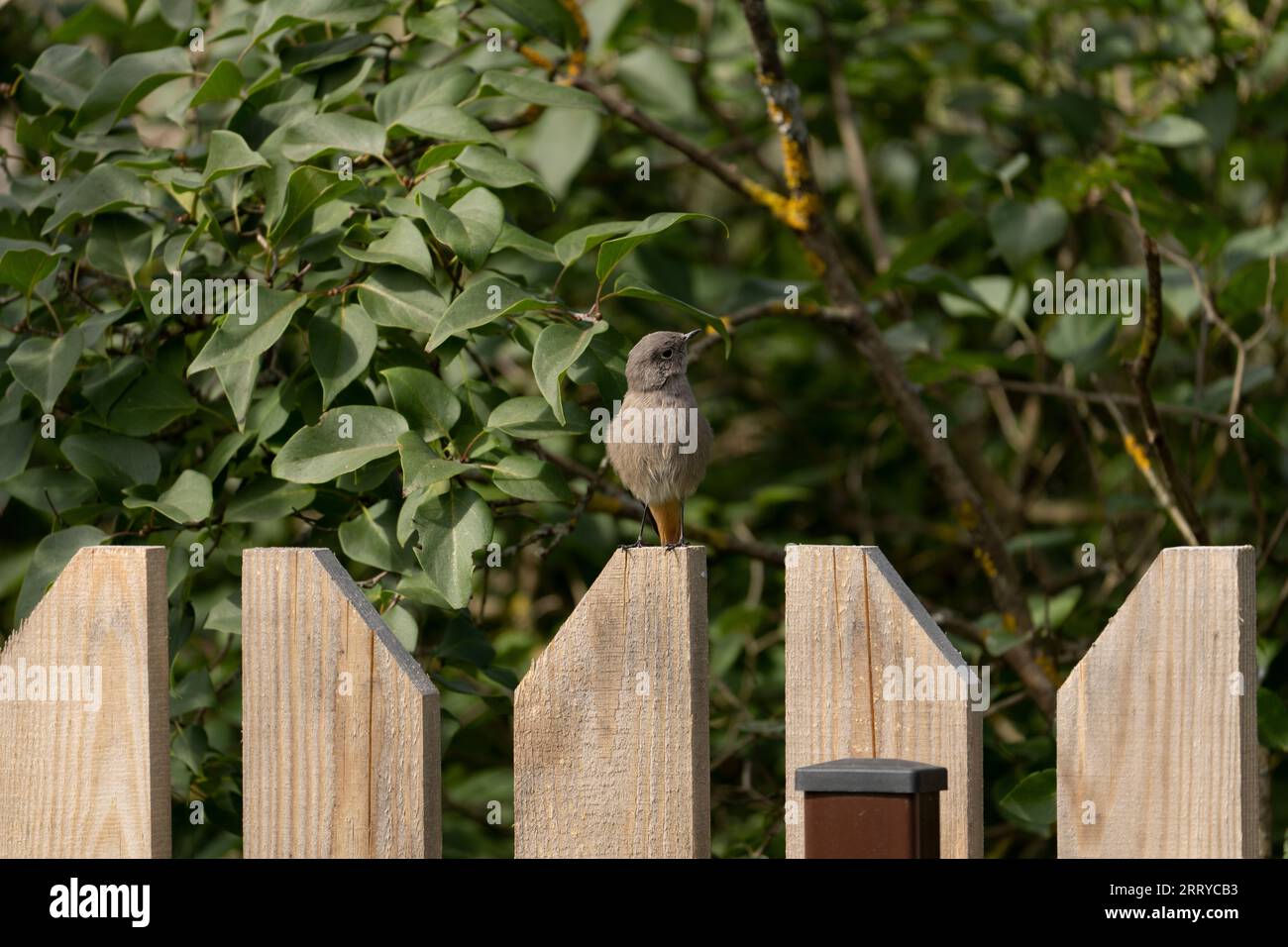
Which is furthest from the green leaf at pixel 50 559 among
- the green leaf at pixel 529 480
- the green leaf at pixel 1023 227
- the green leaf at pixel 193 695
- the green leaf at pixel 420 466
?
the green leaf at pixel 1023 227

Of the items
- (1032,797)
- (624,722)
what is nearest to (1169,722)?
(1032,797)

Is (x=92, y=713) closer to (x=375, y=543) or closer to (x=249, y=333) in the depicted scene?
(x=375, y=543)

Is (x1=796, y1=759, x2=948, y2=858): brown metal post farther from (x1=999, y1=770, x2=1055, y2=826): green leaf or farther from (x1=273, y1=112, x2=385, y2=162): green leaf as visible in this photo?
(x1=273, y1=112, x2=385, y2=162): green leaf

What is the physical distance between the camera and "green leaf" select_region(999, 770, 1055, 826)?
192 centimetres

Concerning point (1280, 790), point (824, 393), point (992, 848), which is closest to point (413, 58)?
point (824, 393)

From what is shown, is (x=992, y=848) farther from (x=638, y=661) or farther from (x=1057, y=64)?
(x=1057, y=64)

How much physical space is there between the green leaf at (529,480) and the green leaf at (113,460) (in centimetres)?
56

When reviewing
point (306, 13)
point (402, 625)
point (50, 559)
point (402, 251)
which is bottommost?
point (402, 625)

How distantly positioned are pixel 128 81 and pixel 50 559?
2.88ft

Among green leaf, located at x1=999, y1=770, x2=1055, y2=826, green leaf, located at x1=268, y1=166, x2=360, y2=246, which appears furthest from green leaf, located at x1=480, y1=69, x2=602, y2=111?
green leaf, located at x1=999, y1=770, x2=1055, y2=826

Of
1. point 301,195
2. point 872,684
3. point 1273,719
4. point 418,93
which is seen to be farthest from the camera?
point 418,93

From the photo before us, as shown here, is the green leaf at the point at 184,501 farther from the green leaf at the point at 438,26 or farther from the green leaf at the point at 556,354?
the green leaf at the point at 438,26

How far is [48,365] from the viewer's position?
2.04 meters
